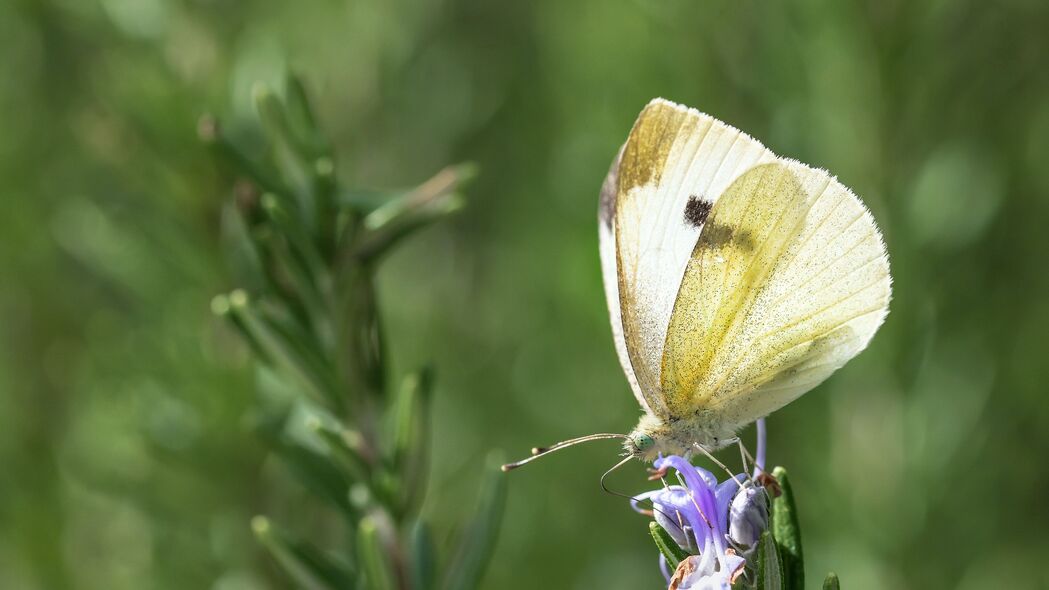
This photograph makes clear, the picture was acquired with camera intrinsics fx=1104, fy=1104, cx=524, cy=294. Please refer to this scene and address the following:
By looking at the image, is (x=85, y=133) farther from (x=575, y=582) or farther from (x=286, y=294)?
(x=575, y=582)

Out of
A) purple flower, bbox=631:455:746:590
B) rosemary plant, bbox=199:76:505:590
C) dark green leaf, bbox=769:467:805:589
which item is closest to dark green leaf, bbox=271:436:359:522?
rosemary plant, bbox=199:76:505:590

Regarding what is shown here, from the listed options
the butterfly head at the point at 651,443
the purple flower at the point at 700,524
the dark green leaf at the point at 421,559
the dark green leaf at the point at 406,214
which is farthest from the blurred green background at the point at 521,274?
the purple flower at the point at 700,524

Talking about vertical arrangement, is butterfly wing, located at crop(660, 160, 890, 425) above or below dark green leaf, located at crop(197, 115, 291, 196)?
below

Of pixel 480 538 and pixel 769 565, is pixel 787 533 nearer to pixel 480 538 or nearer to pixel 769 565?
pixel 769 565

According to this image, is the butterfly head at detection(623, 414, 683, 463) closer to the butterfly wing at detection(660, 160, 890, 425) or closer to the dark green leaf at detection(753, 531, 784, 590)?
the butterfly wing at detection(660, 160, 890, 425)

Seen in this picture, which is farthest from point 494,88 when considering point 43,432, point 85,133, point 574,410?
point 43,432

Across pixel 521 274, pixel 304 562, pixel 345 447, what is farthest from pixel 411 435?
pixel 521 274
